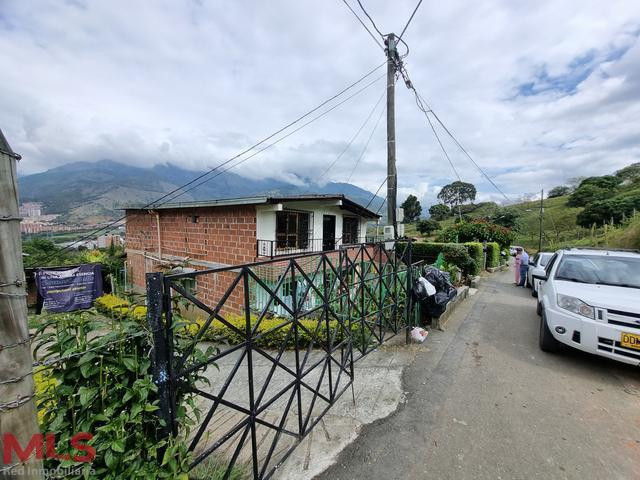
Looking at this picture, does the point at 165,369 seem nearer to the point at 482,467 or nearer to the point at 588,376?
the point at 482,467

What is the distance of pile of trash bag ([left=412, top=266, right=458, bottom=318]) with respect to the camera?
4.94m

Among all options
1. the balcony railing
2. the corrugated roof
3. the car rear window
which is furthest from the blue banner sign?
the car rear window

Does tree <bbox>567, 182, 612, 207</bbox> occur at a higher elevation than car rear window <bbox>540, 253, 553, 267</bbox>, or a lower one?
higher

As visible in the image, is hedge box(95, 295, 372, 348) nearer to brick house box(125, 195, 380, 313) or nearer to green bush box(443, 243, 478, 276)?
brick house box(125, 195, 380, 313)

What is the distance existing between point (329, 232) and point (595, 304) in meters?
10.0

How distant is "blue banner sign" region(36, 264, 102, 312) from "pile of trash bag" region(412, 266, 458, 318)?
13030 mm

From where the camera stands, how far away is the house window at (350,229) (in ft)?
46.8

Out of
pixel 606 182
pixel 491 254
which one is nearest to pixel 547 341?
pixel 491 254

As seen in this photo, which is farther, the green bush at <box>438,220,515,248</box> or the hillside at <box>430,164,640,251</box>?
the hillside at <box>430,164,640,251</box>

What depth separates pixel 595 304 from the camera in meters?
3.53

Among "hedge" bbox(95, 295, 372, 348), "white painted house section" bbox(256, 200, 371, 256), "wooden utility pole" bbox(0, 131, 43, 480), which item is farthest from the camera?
"white painted house section" bbox(256, 200, 371, 256)

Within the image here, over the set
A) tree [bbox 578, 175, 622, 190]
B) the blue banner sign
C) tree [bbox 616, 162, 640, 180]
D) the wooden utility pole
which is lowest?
the blue banner sign

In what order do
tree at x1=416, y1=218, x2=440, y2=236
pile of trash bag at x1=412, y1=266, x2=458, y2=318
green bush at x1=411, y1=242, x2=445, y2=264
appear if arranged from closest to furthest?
pile of trash bag at x1=412, y1=266, x2=458, y2=318
green bush at x1=411, y1=242, x2=445, y2=264
tree at x1=416, y1=218, x2=440, y2=236

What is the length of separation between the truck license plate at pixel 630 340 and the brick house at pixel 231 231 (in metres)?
6.80
